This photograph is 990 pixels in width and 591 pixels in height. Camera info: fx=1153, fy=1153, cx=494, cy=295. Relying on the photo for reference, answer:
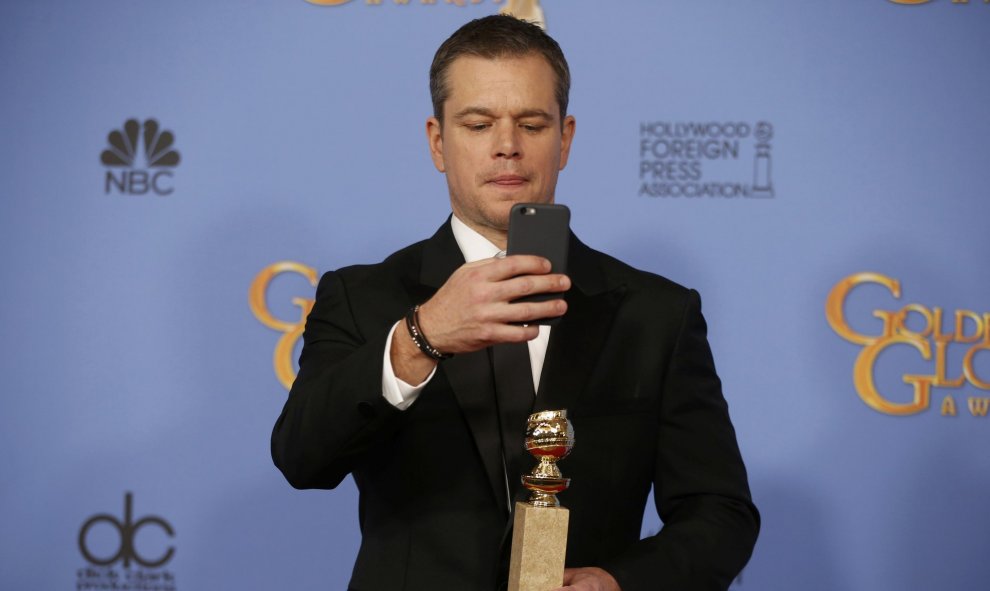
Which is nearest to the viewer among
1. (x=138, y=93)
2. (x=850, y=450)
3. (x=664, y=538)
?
(x=664, y=538)

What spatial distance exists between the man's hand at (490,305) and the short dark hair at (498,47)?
464 mm

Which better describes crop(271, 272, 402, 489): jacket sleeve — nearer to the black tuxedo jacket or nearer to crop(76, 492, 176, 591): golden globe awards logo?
the black tuxedo jacket

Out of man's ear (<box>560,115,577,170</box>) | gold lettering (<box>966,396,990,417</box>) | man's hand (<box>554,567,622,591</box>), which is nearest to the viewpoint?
man's hand (<box>554,567,622,591</box>)

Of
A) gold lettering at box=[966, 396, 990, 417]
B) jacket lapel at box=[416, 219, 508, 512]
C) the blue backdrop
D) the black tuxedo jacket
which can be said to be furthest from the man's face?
gold lettering at box=[966, 396, 990, 417]

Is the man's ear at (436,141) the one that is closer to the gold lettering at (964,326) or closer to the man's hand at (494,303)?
the man's hand at (494,303)

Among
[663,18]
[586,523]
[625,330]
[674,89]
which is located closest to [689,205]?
[674,89]

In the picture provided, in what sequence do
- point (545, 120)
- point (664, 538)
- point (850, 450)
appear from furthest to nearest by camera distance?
1. point (850, 450)
2. point (545, 120)
3. point (664, 538)

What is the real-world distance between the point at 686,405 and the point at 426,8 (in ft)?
5.06

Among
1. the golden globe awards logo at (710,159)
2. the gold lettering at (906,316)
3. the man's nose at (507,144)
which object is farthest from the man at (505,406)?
the gold lettering at (906,316)

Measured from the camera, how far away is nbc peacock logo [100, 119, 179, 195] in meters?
2.84

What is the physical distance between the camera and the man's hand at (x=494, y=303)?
3.92ft

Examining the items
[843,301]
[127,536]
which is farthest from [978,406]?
[127,536]

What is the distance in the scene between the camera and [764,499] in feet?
8.76

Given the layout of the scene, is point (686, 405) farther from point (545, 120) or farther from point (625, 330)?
point (545, 120)
